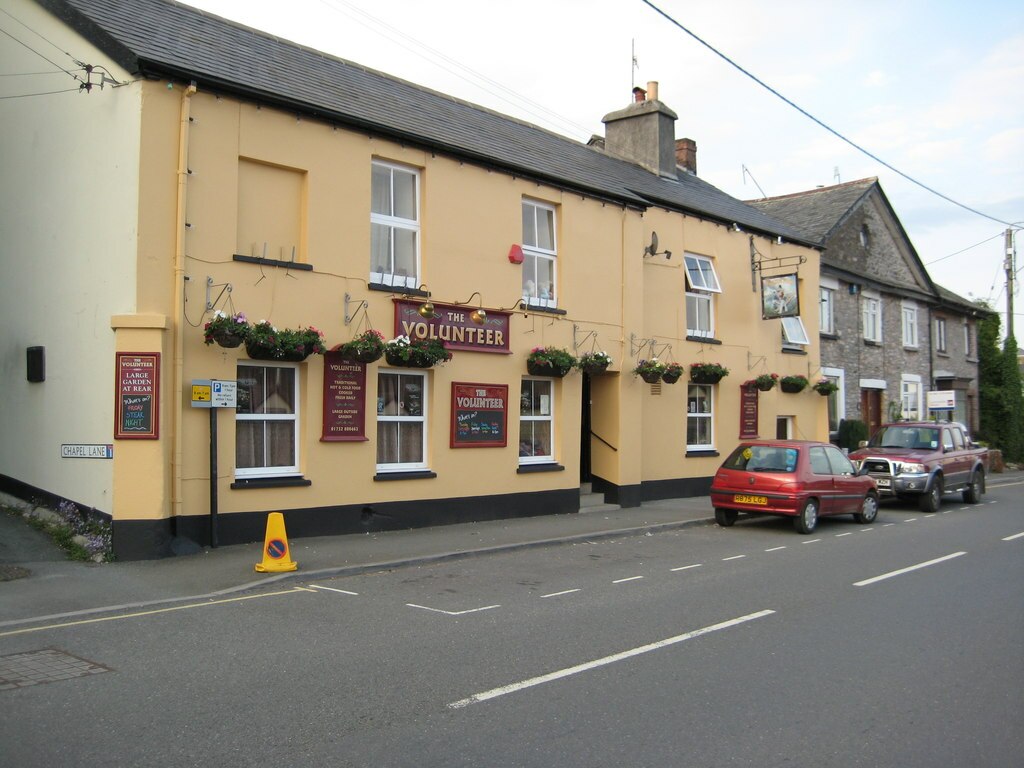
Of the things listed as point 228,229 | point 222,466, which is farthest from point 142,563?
point 228,229

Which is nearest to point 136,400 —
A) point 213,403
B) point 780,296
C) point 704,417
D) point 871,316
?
point 213,403

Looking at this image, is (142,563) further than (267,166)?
No

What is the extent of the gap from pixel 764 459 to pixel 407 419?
6132 mm

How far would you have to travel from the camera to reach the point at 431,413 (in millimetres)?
13961

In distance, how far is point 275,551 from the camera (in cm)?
989

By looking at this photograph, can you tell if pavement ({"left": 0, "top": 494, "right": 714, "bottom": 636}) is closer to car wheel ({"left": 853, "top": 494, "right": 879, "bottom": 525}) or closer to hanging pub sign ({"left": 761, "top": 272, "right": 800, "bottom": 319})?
car wheel ({"left": 853, "top": 494, "right": 879, "bottom": 525})

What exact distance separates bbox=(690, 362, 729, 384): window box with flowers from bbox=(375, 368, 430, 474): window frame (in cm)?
769

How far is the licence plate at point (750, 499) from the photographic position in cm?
1456

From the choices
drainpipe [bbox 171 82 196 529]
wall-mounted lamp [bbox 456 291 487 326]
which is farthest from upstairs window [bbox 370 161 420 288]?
drainpipe [bbox 171 82 196 529]

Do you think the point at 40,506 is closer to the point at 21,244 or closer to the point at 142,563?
the point at 142,563

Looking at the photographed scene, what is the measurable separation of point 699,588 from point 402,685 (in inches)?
177

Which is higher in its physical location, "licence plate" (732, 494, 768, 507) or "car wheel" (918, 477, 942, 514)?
"licence plate" (732, 494, 768, 507)

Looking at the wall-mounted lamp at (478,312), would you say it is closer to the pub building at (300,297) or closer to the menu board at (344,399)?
the pub building at (300,297)

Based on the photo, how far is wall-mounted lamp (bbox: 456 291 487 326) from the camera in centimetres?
1427
